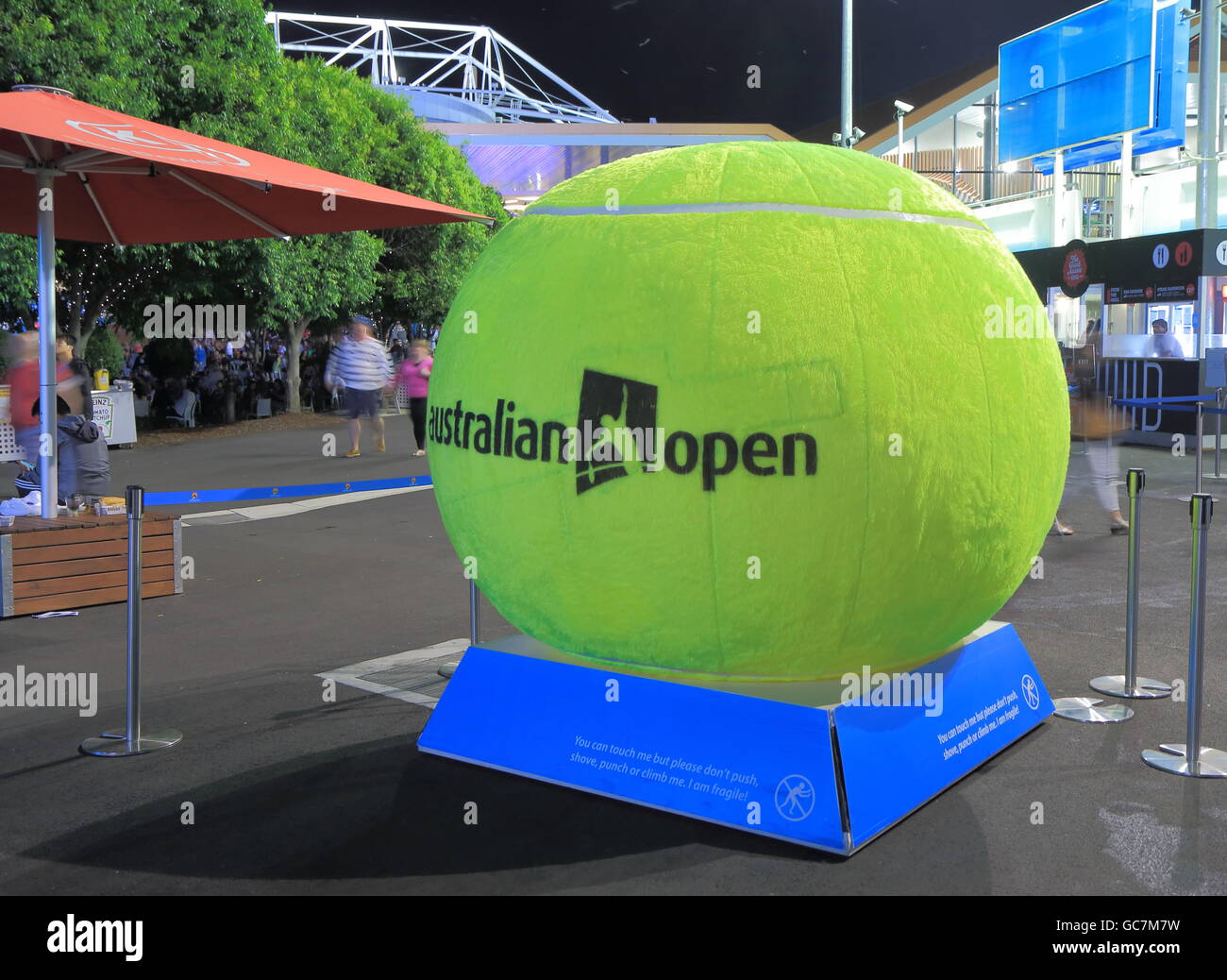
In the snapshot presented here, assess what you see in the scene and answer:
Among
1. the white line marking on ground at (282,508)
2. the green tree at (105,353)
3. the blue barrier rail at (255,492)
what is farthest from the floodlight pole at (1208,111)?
the green tree at (105,353)

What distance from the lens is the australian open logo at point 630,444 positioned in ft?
12.6

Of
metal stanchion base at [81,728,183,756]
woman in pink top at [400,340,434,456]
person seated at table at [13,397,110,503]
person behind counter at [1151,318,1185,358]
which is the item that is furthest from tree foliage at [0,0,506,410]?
person behind counter at [1151,318,1185,358]

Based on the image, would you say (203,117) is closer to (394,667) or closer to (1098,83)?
(394,667)

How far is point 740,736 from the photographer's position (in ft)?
14.0

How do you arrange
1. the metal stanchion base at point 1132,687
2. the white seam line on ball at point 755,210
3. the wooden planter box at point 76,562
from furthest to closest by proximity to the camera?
the wooden planter box at point 76,562, the metal stanchion base at point 1132,687, the white seam line on ball at point 755,210

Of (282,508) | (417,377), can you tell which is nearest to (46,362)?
(282,508)

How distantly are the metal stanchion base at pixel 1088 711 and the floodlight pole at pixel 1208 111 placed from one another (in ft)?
70.0

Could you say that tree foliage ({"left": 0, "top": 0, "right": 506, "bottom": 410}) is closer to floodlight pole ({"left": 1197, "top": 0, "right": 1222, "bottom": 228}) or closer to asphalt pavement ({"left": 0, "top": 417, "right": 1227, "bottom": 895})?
asphalt pavement ({"left": 0, "top": 417, "right": 1227, "bottom": 895})

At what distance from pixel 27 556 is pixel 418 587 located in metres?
2.77

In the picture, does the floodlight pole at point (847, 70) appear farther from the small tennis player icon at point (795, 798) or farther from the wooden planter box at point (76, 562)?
the small tennis player icon at point (795, 798)

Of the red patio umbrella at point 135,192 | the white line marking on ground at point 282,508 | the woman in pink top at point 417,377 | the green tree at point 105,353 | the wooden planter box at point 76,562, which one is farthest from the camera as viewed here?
the green tree at point 105,353

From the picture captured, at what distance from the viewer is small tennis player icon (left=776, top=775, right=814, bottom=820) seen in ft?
13.5

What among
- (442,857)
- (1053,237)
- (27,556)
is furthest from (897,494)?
(1053,237)
